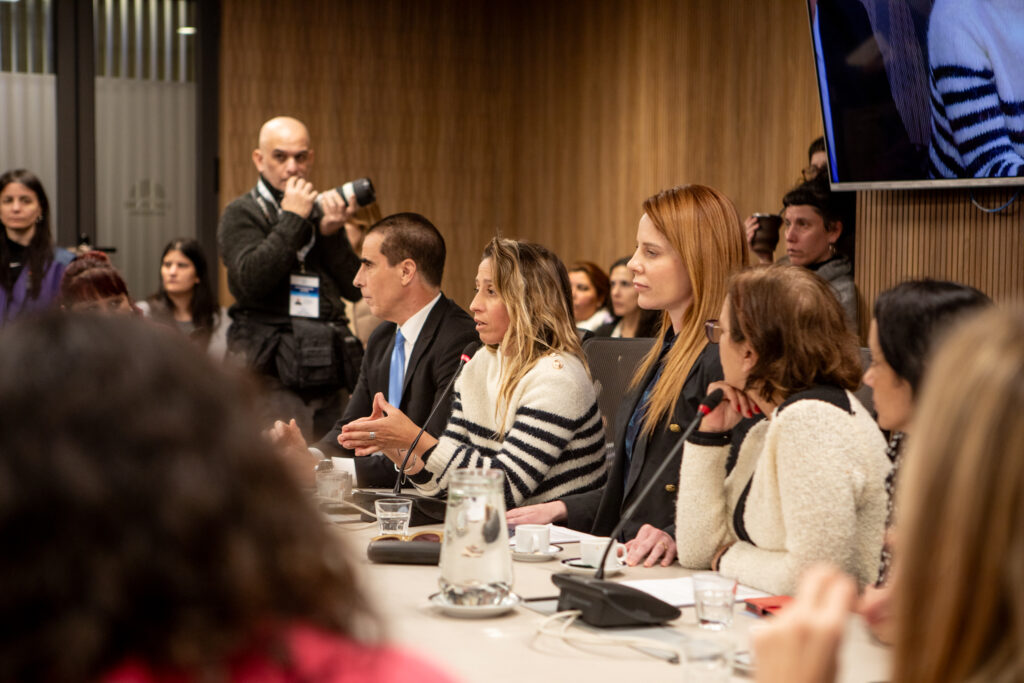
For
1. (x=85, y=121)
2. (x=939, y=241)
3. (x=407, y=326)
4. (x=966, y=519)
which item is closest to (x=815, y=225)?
(x=939, y=241)

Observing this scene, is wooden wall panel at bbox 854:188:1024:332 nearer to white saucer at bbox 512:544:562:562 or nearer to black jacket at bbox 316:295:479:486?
black jacket at bbox 316:295:479:486

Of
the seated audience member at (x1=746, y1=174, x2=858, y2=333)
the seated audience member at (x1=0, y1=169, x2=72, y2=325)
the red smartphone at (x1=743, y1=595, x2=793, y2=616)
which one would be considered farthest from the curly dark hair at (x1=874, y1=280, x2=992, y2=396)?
the seated audience member at (x1=0, y1=169, x2=72, y2=325)

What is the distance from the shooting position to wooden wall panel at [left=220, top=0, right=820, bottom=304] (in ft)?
18.5

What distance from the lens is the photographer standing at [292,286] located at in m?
4.21

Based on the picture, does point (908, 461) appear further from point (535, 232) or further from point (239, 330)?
point (535, 232)

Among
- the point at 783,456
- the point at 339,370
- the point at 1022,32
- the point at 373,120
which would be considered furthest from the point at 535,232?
the point at 783,456

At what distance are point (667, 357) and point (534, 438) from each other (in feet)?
1.17

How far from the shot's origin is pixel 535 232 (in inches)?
283

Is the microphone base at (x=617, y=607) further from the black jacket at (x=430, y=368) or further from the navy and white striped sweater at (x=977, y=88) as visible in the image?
the navy and white striped sweater at (x=977, y=88)

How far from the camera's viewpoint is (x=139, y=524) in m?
0.59

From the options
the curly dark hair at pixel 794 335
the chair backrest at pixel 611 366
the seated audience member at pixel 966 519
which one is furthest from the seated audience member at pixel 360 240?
the seated audience member at pixel 966 519

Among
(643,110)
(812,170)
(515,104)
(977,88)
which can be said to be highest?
(515,104)

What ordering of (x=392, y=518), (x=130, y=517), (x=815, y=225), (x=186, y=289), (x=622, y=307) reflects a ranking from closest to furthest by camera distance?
(x=130, y=517) → (x=392, y=518) → (x=815, y=225) → (x=622, y=307) → (x=186, y=289)

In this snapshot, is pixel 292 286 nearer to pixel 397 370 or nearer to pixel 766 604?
pixel 397 370
